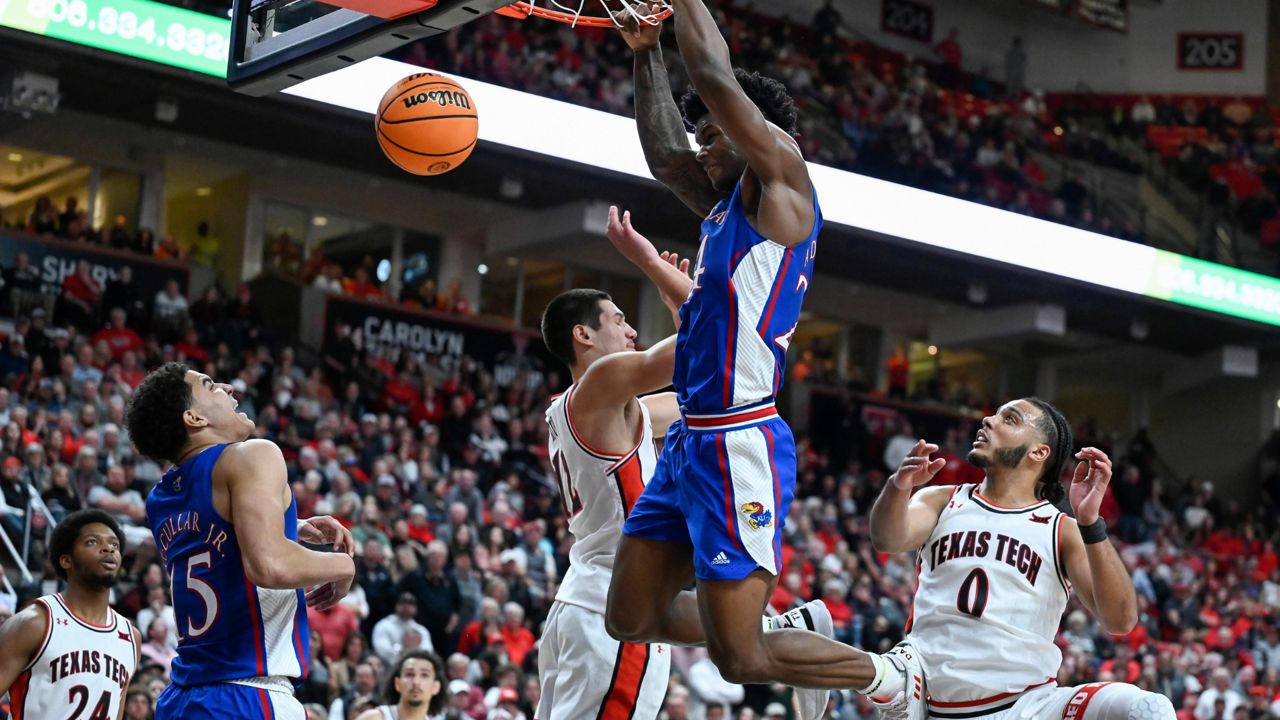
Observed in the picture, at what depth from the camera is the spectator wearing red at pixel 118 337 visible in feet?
51.3

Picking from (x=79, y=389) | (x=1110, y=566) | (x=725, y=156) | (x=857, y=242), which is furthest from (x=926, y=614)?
(x=857, y=242)

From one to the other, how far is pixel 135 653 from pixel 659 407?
2.38 metres

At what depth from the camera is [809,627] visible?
5.24 meters

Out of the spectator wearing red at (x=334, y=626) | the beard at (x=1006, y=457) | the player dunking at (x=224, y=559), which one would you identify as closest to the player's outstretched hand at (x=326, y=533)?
the player dunking at (x=224, y=559)

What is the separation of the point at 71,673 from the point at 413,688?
75.0 inches

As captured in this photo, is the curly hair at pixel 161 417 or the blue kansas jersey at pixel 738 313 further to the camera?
the blue kansas jersey at pixel 738 313

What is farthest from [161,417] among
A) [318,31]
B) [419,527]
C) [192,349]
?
[192,349]

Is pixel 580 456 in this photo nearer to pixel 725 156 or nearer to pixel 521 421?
pixel 725 156

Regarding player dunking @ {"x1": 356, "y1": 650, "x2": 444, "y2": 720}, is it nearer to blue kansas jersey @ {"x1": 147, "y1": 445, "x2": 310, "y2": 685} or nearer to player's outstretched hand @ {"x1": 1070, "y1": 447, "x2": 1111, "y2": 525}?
blue kansas jersey @ {"x1": 147, "y1": 445, "x2": 310, "y2": 685}

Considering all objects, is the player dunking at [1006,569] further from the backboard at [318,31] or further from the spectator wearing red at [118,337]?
the spectator wearing red at [118,337]

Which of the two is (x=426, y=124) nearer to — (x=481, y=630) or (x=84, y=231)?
(x=481, y=630)

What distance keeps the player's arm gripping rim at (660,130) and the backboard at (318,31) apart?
518 mm

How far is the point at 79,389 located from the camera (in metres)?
13.8

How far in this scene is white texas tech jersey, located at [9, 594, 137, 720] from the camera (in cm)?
587
